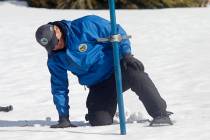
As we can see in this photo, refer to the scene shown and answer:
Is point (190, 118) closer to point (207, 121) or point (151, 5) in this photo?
point (207, 121)

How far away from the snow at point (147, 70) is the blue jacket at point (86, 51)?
0.50m

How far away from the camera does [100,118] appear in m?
6.15

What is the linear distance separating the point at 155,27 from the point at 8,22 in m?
3.34

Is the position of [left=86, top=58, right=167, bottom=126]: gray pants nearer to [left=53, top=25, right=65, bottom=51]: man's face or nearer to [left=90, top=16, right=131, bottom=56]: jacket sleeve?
[left=90, top=16, right=131, bottom=56]: jacket sleeve

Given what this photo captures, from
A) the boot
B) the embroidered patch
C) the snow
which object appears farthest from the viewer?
the boot

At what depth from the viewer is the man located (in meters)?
5.68

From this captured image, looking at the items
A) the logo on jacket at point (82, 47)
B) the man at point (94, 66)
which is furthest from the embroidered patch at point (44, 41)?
the logo on jacket at point (82, 47)

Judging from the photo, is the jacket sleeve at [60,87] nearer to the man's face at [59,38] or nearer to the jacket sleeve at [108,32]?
the man's face at [59,38]

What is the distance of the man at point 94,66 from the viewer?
5.68 meters

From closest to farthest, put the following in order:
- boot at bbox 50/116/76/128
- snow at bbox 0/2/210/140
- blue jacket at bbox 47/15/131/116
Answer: snow at bbox 0/2/210/140, blue jacket at bbox 47/15/131/116, boot at bbox 50/116/76/128

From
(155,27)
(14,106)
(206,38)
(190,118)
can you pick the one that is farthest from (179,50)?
(190,118)

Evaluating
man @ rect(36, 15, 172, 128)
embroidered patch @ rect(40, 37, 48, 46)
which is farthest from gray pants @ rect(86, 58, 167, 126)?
embroidered patch @ rect(40, 37, 48, 46)

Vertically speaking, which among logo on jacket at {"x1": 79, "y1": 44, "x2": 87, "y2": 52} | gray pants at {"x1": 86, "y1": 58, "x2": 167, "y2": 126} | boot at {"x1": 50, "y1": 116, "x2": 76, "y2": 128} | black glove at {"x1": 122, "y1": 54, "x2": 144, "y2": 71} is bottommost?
boot at {"x1": 50, "y1": 116, "x2": 76, "y2": 128}

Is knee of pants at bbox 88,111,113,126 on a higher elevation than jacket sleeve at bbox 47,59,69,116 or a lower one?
lower
